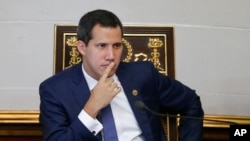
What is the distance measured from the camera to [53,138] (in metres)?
1.66

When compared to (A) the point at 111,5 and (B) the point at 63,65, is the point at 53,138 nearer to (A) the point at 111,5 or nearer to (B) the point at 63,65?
(B) the point at 63,65

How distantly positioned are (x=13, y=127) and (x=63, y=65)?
1.40ft

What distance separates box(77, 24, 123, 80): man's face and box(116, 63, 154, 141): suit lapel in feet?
0.52

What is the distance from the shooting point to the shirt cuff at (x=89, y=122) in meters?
1.64

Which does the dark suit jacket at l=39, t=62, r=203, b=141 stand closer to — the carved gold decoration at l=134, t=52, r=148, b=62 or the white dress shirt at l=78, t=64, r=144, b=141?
the white dress shirt at l=78, t=64, r=144, b=141

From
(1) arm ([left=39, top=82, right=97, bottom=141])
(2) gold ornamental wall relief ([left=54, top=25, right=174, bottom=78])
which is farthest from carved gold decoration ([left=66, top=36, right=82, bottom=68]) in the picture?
(1) arm ([left=39, top=82, right=97, bottom=141])

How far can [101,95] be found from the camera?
1691 millimetres

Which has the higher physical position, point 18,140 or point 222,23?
point 222,23

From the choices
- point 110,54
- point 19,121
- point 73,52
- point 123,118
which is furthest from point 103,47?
point 19,121

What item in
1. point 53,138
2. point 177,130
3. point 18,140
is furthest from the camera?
point 18,140

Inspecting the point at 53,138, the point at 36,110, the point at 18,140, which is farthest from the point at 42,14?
the point at 53,138

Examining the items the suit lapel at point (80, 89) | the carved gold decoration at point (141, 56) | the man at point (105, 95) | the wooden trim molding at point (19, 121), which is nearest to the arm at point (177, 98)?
the man at point (105, 95)

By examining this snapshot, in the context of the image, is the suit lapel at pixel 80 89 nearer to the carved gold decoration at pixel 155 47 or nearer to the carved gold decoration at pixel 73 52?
the carved gold decoration at pixel 73 52

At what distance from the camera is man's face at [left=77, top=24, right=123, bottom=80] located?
1.77 m
